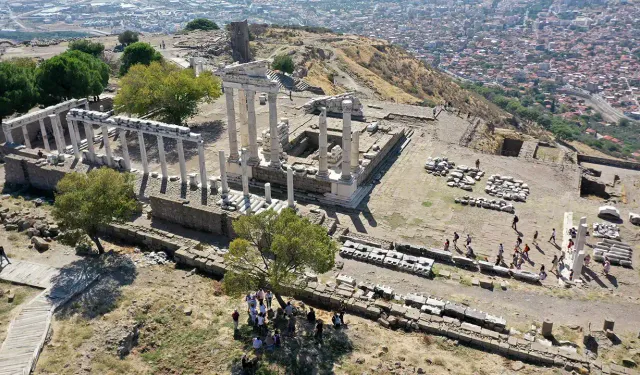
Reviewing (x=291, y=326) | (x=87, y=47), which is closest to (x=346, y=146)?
(x=291, y=326)

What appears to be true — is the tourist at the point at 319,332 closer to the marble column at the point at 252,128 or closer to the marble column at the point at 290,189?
the marble column at the point at 290,189

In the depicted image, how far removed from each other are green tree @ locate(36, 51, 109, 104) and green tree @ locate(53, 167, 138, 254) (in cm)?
2247

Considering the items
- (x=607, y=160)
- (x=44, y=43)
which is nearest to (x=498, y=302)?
(x=607, y=160)

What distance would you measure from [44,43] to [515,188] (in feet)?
248

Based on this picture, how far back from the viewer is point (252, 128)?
3912 cm

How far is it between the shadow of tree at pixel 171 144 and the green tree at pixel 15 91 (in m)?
7.99

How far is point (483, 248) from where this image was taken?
3281cm

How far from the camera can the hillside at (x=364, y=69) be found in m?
81.3

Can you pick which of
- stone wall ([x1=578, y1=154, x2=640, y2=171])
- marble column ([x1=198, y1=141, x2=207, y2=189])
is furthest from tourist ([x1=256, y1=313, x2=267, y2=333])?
stone wall ([x1=578, y1=154, x2=640, y2=171])

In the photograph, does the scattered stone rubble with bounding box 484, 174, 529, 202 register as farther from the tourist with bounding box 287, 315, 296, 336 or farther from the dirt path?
the tourist with bounding box 287, 315, 296, 336

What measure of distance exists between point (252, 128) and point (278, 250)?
18128 millimetres

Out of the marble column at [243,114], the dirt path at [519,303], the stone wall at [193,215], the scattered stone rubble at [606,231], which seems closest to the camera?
the dirt path at [519,303]

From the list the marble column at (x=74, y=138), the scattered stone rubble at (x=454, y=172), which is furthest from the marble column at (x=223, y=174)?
the scattered stone rubble at (x=454, y=172)

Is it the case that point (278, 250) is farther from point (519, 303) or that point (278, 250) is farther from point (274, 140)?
point (274, 140)
